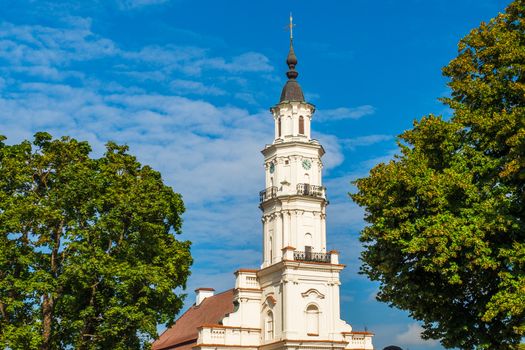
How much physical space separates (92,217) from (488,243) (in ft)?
56.3

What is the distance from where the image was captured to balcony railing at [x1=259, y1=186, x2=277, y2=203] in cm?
6038

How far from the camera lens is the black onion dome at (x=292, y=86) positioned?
62.8m

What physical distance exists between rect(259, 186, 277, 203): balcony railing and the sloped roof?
940cm

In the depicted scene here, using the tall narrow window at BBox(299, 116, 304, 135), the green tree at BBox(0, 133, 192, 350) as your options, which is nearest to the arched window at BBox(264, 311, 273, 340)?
the tall narrow window at BBox(299, 116, 304, 135)

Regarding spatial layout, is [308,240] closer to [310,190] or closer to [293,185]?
[310,190]

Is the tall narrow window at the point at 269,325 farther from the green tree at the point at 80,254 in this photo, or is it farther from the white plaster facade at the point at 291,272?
the green tree at the point at 80,254

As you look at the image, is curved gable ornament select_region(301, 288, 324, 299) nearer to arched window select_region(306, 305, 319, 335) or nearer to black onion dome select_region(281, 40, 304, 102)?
arched window select_region(306, 305, 319, 335)

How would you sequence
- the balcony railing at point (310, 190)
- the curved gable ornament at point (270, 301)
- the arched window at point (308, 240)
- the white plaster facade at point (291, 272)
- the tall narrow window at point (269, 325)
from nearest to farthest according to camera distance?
1. the white plaster facade at point (291, 272)
2. the tall narrow window at point (269, 325)
3. the curved gable ornament at point (270, 301)
4. the arched window at point (308, 240)
5. the balcony railing at point (310, 190)

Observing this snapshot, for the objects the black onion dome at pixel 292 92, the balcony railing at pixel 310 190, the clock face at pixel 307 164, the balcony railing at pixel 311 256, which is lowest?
the balcony railing at pixel 311 256

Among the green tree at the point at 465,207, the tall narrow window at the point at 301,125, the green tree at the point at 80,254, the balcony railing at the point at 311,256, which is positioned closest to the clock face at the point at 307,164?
the tall narrow window at the point at 301,125

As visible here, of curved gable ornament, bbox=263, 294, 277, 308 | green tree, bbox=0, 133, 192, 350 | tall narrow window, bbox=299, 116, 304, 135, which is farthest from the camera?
tall narrow window, bbox=299, 116, 304, 135

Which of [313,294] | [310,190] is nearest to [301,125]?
[310,190]

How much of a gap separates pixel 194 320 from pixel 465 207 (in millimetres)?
45132

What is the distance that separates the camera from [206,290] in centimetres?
7262
